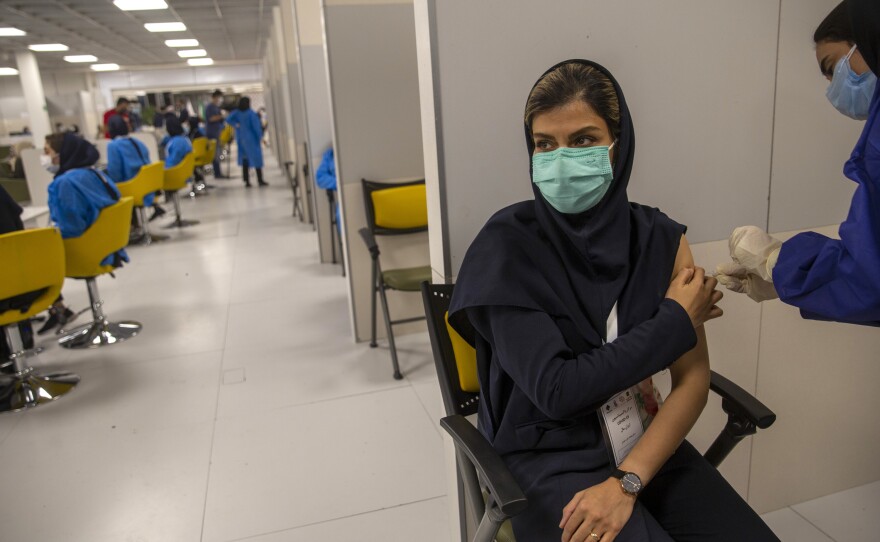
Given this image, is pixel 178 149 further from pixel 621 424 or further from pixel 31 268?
pixel 621 424

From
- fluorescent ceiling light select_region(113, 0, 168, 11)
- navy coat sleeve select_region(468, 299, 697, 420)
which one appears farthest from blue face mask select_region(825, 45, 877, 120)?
fluorescent ceiling light select_region(113, 0, 168, 11)

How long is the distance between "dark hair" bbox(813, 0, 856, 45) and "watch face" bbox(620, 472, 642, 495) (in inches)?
35.3

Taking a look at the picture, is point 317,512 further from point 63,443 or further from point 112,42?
point 112,42

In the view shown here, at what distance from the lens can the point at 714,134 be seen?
5.29 feet

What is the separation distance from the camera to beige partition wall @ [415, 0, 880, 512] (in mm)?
1439

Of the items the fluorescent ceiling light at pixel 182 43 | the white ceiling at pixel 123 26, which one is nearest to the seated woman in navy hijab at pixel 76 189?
the white ceiling at pixel 123 26

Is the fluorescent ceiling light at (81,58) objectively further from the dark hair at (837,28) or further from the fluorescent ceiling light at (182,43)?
the dark hair at (837,28)

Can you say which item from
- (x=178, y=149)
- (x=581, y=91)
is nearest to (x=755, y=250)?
(x=581, y=91)

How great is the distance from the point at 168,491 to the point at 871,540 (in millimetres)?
2349

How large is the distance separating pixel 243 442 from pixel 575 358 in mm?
1902

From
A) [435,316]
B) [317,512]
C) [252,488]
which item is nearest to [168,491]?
[252,488]

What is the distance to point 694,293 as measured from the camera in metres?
1.15

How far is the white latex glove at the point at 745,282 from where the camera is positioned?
52.9 inches

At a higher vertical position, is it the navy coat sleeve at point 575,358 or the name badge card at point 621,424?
the navy coat sleeve at point 575,358
